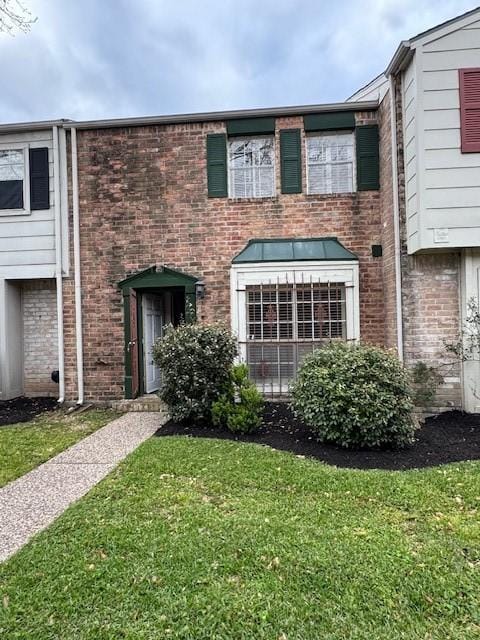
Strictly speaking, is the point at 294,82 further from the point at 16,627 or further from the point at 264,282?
the point at 16,627

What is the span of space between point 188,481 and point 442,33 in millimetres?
6927

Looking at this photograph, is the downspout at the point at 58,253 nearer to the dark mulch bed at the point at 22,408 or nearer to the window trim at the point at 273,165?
the dark mulch bed at the point at 22,408

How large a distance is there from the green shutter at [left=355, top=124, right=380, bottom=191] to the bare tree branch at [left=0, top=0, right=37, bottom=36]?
17.5ft

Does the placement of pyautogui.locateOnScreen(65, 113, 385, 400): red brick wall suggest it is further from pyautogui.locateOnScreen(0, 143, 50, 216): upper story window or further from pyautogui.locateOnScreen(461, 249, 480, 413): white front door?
pyautogui.locateOnScreen(461, 249, 480, 413): white front door

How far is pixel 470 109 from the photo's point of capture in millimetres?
A: 6250

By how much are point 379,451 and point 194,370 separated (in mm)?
2688

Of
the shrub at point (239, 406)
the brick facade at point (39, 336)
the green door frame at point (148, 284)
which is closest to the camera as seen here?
the shrub at point (239, 406)

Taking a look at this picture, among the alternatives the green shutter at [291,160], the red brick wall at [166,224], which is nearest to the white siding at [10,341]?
the red brick wall at [166,224]

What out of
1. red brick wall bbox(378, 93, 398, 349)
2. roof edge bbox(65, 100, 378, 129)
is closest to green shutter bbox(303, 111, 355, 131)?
roof edge bbox(65, 100, 378, 129)

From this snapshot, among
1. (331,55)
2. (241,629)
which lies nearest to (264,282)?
(241,629)

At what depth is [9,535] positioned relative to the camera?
10.8ft

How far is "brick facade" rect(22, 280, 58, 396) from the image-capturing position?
8.95 meters

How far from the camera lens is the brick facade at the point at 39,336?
895cm

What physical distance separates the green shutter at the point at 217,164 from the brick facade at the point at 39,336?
3.87m
